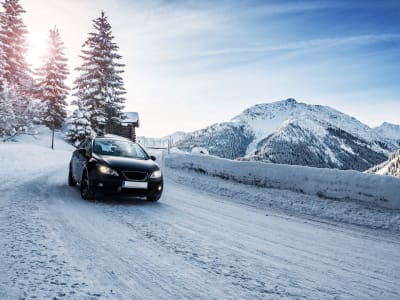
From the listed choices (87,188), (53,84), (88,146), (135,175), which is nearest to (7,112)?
(53,84)

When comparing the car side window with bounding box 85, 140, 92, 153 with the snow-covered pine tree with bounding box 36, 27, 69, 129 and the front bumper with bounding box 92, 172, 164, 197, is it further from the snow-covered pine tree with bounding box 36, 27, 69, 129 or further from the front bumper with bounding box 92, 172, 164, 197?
the snow-covered pine tree with bounding box 36, 27, 69, 129

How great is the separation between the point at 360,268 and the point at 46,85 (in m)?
45.8

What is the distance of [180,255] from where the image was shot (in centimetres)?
397

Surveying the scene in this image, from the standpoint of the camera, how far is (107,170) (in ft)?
23.9

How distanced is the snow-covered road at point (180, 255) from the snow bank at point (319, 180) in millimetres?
1143

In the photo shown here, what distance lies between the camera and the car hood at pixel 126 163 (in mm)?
7360

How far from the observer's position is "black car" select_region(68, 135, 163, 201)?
721cm

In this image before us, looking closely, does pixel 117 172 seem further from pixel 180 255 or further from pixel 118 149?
pixel 180 255

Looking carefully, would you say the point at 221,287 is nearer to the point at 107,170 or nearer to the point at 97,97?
the point at 107,170

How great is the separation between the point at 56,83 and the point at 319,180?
4244cm

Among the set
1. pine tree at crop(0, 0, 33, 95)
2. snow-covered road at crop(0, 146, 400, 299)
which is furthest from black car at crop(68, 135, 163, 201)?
pine tree at crop(0, 0, 33, 95)

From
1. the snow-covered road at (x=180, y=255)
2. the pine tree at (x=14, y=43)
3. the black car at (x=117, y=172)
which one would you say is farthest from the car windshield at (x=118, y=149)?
the pine tree at (x=14, y=43)

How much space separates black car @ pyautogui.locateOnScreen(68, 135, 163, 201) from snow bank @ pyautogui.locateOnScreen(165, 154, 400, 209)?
12.0 ft

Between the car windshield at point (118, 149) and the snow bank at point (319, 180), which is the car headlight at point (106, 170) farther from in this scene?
the snow bank at point (319, 180)
